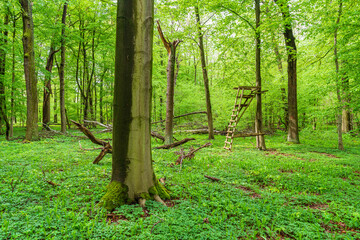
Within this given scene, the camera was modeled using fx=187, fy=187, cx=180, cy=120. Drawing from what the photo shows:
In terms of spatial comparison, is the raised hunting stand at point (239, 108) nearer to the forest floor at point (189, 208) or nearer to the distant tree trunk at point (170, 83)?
the distant tree trunk at point (170, 83)

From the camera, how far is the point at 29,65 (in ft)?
28.7

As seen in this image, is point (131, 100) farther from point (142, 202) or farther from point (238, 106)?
point (238, 106)

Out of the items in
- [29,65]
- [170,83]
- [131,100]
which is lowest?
[131,100]

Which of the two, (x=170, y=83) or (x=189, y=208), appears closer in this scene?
(x=189, y=208)

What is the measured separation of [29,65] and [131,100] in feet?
29.5

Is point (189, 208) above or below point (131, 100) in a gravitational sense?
below

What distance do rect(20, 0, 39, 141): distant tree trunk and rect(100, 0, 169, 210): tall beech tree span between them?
856 cm

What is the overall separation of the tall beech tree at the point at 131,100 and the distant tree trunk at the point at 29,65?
28.1 ft

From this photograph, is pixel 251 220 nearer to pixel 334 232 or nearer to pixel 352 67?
pixel 334 232

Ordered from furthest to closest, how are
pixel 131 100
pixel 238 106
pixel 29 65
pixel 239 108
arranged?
1. pixel 238 106
2. pixel 239 108
3. pixel 29 65
4. pixel 131 100

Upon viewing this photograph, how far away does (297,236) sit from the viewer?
2.32 metres

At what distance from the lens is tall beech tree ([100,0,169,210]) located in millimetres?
2758

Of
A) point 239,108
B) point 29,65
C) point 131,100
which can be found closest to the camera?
point 131,100

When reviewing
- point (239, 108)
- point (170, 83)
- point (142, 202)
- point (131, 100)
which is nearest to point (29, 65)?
point (170, 83)
